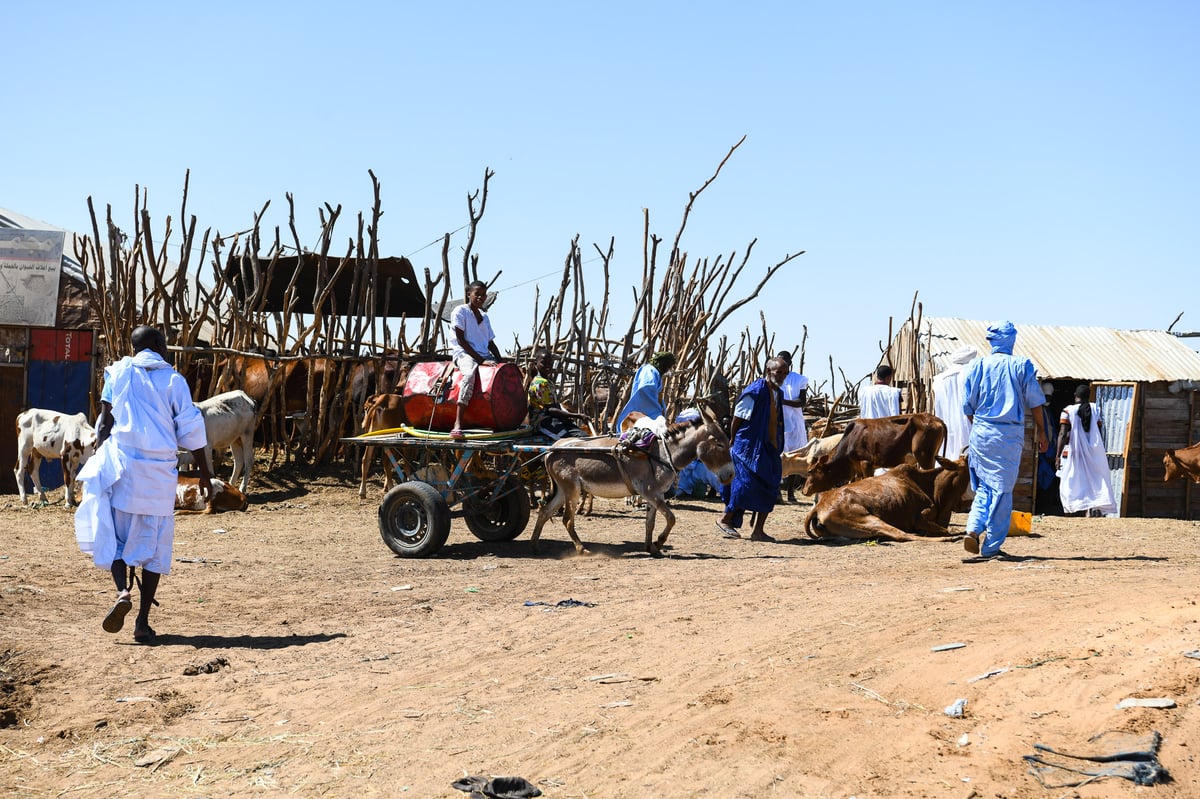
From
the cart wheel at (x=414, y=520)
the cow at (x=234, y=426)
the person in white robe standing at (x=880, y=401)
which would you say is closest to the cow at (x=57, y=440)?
the cow at (x=234, y=426)

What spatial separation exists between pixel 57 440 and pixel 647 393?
24.1 feet

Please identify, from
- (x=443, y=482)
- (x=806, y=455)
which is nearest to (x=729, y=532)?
(x=806, y=455)

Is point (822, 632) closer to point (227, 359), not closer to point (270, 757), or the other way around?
point (270, 757)

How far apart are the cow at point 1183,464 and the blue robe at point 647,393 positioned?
6835 millimetres

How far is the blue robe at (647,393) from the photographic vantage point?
35.2 ft

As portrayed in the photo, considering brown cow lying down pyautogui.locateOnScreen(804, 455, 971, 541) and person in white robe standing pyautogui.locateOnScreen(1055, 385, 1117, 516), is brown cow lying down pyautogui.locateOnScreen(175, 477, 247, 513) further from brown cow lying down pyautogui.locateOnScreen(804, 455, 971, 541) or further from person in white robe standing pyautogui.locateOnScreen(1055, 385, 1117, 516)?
person in white robe standing pyautogui.locateOnScreen(1055, 385, 1117, 516)

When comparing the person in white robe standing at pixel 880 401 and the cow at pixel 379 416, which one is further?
the person in white robe standing at pixel 880 401

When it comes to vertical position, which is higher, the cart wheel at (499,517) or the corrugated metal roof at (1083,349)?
the corrugated metal roof at (1083,349)

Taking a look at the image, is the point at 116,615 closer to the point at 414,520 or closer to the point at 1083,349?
the point at 414,520

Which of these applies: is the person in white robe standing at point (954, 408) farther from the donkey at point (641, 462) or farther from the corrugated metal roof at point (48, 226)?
the corrugated metal roof at point (48, 226)

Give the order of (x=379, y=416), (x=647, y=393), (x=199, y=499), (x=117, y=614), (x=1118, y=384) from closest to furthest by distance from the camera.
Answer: (x=117, y=614), (x=647, y=393), (x=199, y=499), (x=379, y=416), (x=1118, y=384)

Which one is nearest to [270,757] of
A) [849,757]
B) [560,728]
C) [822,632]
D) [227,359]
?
[560,728]

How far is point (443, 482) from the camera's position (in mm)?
9422

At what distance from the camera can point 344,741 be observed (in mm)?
4375
